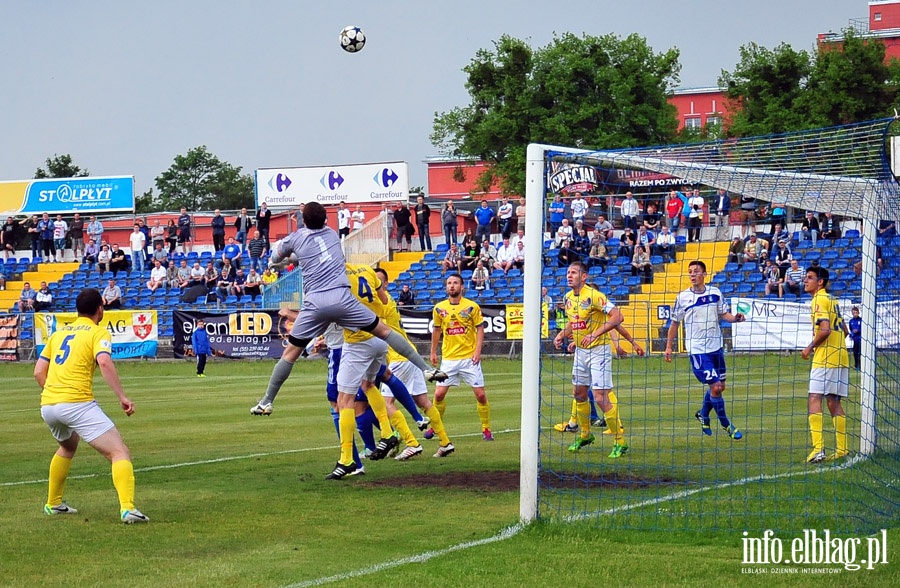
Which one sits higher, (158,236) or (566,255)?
(158,236)

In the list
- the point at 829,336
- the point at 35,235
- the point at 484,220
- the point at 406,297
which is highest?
the point at 484,220

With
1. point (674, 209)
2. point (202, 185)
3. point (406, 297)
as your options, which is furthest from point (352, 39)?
point (202, 185)

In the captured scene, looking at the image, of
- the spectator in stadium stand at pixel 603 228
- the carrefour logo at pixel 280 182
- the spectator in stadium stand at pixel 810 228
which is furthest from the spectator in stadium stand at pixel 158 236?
the spectator in stadium stand at pixel 810 228

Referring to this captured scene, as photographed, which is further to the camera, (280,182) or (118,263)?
(280,182)

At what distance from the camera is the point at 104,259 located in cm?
4444

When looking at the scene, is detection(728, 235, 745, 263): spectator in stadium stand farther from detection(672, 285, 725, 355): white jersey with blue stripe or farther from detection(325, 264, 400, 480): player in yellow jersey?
detection(325, 264, 400, 480): player in yellow jersey

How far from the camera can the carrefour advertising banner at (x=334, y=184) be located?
Answer: 47125 mm

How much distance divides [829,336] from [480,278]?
2342cm

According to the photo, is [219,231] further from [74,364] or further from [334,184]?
[74,364]

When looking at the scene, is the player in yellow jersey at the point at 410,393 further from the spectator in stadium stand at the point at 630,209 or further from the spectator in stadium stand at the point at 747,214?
the spectator in stadium stand at the point at 747,214

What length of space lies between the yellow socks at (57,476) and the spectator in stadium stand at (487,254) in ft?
87.1

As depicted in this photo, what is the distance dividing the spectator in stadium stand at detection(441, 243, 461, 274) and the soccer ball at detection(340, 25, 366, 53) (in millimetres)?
11671

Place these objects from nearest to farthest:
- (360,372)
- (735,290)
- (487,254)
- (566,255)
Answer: (360,372) < (566,255) < (735,290) < (487,254)

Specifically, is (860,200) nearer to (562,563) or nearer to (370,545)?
(562,563)
